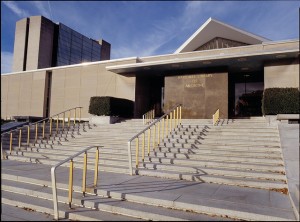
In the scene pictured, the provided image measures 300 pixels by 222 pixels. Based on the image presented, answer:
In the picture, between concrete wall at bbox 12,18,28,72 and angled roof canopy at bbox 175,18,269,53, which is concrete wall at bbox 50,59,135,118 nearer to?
angled roof canopy at bbox 175,18,269,53

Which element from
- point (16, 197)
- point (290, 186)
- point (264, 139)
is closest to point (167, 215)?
point (290, 186)

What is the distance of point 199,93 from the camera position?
53.4ft

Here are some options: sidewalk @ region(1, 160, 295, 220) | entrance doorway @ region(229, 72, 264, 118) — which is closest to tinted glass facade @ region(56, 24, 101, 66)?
entrance doorway @ region(229, 72, 264, 118)

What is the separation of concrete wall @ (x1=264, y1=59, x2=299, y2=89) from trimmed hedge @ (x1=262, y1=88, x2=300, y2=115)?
14.6 feet

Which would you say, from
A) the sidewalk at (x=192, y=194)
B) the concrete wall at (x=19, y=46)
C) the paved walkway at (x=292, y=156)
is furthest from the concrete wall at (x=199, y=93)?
the concrete wall at (x=19, y=46)

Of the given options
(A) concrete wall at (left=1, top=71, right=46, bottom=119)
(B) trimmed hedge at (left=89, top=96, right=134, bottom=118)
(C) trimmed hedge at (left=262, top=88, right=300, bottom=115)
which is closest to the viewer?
(C) trimmed hedge at (left=262, top=88, right=300, bottom=115)

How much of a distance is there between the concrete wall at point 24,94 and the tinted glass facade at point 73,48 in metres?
44.3

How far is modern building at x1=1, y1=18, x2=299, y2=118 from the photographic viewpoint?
47.8 feet

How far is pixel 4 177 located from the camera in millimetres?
7012

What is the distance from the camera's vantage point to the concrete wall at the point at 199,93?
15.8 metres

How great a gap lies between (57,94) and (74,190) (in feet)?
56.5

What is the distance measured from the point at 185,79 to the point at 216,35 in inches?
310

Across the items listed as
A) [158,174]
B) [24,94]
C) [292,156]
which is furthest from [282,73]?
[24,94]

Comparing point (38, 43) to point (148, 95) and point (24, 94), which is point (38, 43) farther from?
point (148, 95)
